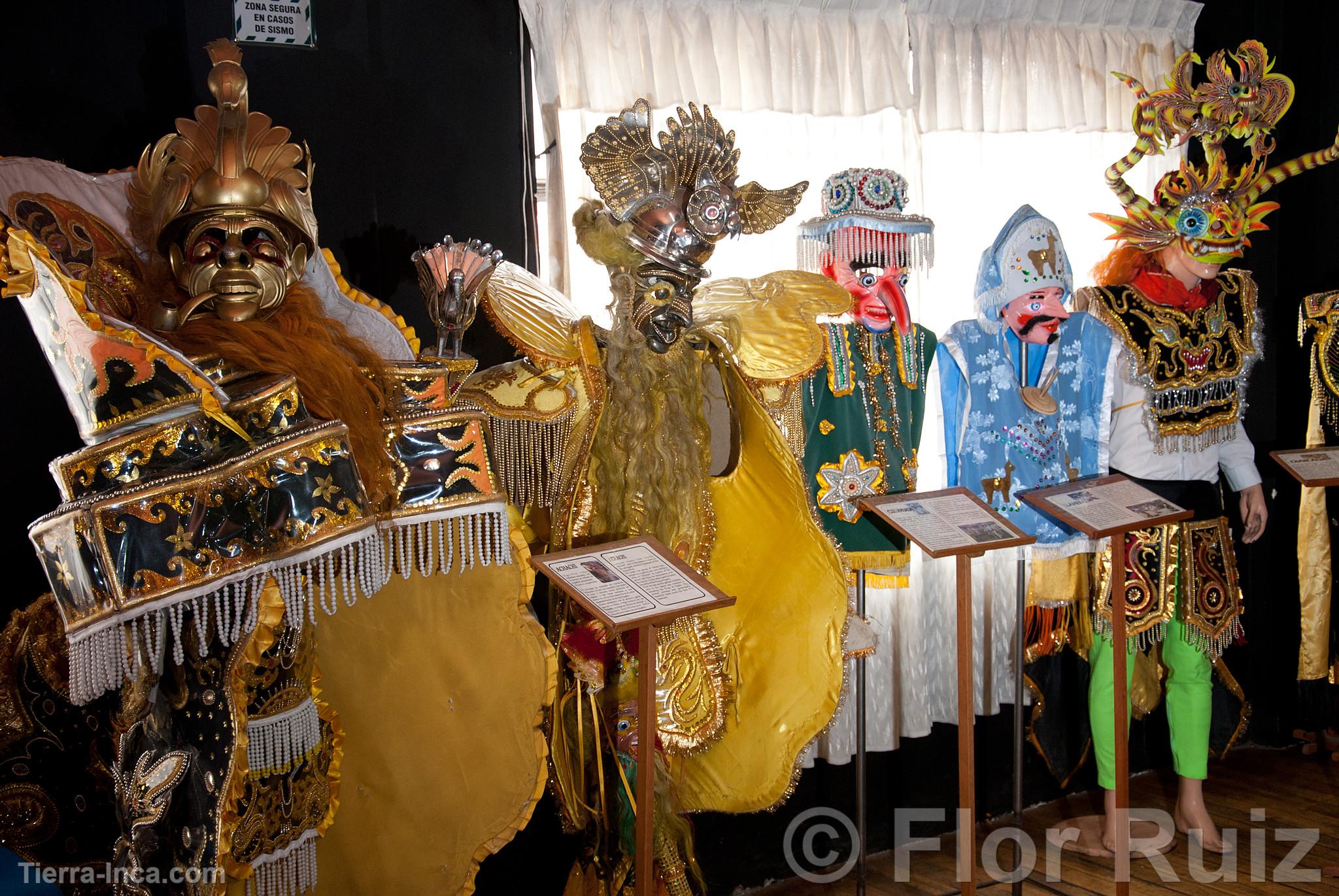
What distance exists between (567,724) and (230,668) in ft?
3.08

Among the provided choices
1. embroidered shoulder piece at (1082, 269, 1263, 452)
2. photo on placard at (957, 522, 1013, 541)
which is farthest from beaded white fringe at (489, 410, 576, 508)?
embroidered shoulder piece at (1082, 269, 1263, 452)

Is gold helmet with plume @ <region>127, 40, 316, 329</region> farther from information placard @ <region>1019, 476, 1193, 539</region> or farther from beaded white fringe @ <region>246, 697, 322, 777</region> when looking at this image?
information placard @ <region>1019, 476, 1193, 539</region>

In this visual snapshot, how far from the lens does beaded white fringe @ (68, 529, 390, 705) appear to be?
1587 mm

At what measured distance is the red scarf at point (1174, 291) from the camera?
328cm

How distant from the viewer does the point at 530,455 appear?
233cm

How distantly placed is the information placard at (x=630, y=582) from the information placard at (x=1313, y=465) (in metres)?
2.01

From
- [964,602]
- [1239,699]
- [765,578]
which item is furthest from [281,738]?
[1239,699]

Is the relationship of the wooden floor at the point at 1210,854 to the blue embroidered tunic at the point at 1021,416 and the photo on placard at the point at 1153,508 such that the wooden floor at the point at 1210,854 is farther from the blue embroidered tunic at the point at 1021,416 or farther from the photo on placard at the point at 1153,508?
the photo on placard at the point at 1153,508

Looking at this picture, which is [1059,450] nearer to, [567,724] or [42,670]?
[567,724]

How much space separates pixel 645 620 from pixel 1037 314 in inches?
67.1

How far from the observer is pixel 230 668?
5.67 ft

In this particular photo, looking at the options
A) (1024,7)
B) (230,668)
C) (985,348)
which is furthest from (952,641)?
(230,668)

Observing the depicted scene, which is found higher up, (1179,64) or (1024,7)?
(1024,7)

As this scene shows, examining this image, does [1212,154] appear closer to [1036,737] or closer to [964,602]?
[964,602]
